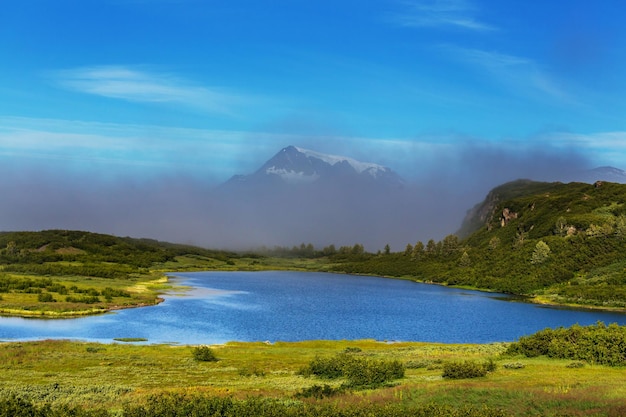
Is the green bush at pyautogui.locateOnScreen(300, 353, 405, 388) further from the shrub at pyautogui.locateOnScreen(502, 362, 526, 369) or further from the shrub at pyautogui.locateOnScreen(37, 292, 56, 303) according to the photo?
the shrub at pyautogui.locateOnScreen(37, 292, 56, 303)

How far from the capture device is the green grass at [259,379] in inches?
1604

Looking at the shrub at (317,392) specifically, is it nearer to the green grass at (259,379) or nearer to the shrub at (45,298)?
the green grass at (259,379)

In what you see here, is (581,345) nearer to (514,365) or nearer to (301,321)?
(514,365)

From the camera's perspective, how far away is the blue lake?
356 feet

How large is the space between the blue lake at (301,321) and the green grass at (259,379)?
2061 cm

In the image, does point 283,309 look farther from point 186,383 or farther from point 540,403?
point 540,403

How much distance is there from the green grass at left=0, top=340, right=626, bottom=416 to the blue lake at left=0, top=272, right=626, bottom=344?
67.6ft

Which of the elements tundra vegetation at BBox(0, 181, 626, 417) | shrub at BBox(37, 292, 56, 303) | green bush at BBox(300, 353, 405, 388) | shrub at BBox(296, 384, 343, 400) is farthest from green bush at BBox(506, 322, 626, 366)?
shrub at BBox(37, 292, 56, 303)

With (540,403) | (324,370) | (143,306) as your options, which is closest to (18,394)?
(324,370)

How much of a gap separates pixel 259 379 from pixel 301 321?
244 feet

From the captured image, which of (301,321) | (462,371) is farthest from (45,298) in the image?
(462,371)

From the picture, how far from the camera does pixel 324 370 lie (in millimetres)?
58188

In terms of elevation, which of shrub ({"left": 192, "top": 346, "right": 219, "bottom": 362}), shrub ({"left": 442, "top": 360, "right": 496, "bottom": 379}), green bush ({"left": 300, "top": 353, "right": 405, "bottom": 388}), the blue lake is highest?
shrub ({"left": 442, "top": 360, "right": 496, "bottom": 379})

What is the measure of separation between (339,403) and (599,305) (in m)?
171
